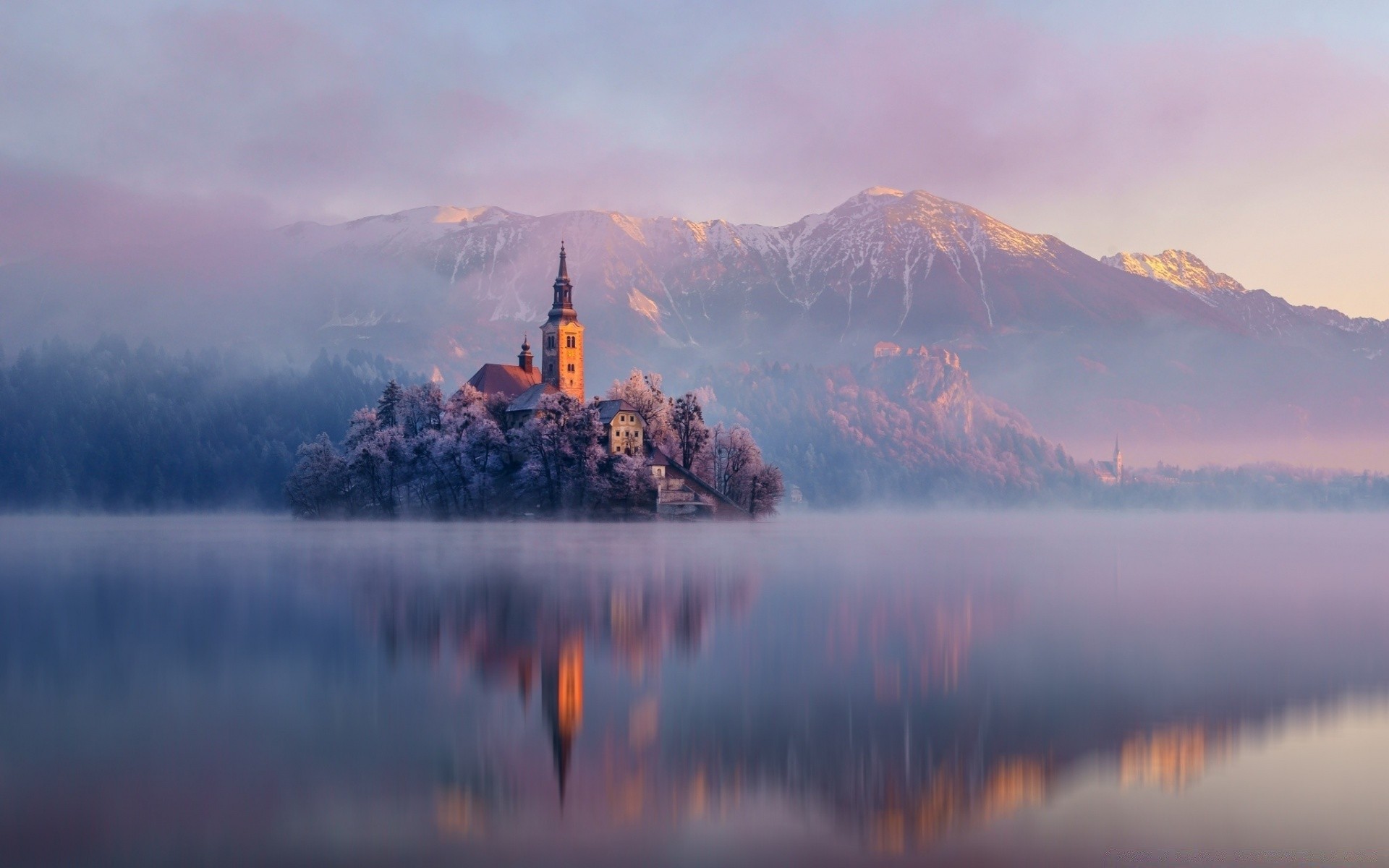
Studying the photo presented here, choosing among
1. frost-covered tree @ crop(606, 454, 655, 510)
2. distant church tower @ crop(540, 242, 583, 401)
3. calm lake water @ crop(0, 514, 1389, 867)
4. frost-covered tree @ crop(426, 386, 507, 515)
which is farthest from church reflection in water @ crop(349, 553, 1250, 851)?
distant church tower @ crop(540, 242, 583, 401)

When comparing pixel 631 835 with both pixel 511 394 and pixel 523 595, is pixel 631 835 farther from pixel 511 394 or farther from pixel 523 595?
pixel 511 394

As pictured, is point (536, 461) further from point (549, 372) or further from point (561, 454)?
point (549, 372)

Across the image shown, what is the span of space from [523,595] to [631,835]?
113 feet

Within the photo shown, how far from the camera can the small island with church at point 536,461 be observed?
461 ft

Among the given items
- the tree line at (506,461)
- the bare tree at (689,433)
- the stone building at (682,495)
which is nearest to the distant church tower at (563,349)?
the tree line at (506,461)

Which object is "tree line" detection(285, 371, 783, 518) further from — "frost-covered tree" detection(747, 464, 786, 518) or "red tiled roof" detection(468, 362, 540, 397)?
"red tiled roof" detection(468, 362, 540, 397)

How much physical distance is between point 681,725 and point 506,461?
122 meters

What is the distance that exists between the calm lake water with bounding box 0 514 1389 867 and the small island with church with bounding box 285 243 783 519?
8163 centimetres

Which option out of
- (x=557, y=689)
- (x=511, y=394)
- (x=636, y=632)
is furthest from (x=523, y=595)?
(x=511, y=394)

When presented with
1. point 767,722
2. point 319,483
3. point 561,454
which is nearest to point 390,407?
point 319,483

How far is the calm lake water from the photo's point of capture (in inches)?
744

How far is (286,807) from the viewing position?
19938 millimetres

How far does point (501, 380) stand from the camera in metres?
168

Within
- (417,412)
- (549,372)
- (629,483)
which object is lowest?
(629,483)
